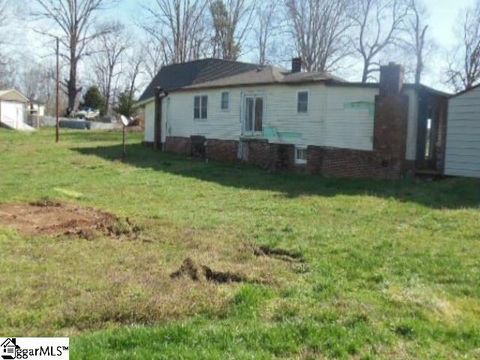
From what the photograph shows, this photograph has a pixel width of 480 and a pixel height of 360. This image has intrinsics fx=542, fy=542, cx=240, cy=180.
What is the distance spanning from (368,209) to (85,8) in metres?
53.1

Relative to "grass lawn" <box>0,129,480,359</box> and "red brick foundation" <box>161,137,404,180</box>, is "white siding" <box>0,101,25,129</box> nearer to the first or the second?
"red brick foundation" <box>161,137,404,180</box>

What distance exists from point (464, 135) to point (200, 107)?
12.5 meters

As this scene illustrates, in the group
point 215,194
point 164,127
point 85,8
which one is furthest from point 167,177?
point 85,8

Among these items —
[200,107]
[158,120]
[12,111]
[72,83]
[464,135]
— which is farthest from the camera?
[72,83]

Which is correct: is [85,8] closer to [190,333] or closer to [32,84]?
[32,84]

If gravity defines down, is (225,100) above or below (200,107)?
above

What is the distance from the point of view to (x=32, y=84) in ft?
258

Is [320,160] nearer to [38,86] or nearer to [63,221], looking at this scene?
[63,221]

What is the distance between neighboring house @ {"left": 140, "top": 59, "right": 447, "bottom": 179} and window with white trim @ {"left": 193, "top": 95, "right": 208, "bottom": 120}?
5 centimetres

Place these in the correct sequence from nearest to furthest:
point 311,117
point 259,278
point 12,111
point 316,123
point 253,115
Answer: point 259,278, point 316,123, point 311,117, point 253,115, point 12,111

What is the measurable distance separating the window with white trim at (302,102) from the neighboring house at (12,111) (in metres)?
30.8

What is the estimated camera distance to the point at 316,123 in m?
19.3

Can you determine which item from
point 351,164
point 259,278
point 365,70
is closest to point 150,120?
point 351,164

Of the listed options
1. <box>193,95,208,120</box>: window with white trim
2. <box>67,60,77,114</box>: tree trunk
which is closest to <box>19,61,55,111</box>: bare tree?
<box>67,60,77,114</box>: tree trunk
